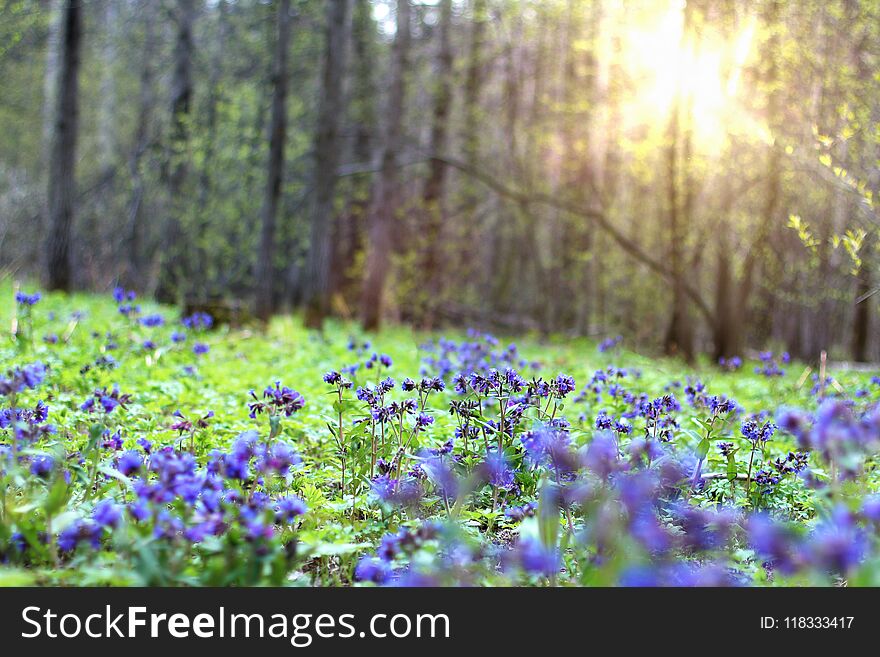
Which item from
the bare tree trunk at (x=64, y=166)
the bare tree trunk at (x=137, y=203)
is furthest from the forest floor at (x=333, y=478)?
the bare tree trunk at (x=64, y=166)

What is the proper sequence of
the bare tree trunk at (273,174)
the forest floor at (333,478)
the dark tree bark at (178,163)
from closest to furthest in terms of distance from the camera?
the forest floor at (333,478), the bare tree trunk at (273,174), the dark tree bark at (178,163)

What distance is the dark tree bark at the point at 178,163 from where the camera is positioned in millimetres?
11898

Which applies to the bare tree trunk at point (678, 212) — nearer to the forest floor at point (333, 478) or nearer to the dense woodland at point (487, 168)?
the dense woodland at point (487, 168)

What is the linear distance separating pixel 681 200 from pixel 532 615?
11.0 meters

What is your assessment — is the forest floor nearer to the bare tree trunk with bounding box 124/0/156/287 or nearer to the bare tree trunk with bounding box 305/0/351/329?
the bare tree trunk with bounding box 305/0/351/329

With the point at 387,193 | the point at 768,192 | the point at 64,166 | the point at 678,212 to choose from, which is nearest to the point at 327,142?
the point at 387,193

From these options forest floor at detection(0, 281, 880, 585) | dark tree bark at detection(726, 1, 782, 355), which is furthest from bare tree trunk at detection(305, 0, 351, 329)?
dark tree bark at detection(726, 1, 782, 355)

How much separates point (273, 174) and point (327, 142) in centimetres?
97

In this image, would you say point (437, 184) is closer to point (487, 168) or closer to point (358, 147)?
point (487, 168)

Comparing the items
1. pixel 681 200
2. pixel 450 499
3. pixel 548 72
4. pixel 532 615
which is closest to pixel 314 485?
pixel 450 499

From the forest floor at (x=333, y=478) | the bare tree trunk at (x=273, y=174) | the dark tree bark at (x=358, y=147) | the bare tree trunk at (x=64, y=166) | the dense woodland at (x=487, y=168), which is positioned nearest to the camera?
the forest floor at (x=333, y=478)

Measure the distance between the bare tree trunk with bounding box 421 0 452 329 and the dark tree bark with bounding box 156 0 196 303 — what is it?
4.51 metres

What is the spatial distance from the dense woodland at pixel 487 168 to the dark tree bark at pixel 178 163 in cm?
5

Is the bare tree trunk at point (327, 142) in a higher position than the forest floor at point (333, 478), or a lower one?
higher
